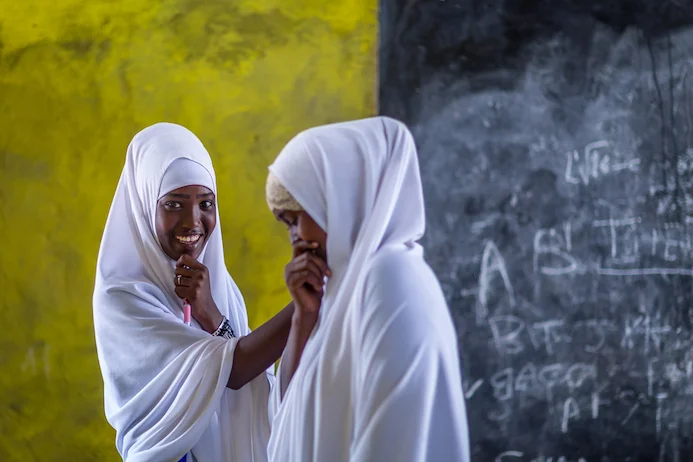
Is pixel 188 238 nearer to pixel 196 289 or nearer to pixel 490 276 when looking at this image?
pixel 196 289

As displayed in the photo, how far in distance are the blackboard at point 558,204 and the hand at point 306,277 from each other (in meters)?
1.67

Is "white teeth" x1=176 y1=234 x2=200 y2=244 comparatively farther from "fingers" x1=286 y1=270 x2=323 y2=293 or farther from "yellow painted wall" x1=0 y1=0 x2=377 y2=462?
"yellow painted wall" x1=0 y1=0 x2=377 y2=462

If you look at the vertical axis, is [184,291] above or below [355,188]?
below

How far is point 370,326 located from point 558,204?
7.10 ft

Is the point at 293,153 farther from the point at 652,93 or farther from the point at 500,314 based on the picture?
the point at 652,93

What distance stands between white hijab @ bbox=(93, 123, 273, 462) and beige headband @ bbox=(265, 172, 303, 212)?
2.55ft

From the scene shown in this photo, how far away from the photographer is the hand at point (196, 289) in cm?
274

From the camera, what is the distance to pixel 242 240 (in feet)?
12.1

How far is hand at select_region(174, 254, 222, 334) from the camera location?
9.00 ft

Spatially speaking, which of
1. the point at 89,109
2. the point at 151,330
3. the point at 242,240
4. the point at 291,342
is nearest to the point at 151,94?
the point at 89,109

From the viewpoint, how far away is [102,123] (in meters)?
3.82

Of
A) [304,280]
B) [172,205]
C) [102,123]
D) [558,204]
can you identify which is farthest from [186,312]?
[558,204]

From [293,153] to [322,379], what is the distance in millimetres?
512

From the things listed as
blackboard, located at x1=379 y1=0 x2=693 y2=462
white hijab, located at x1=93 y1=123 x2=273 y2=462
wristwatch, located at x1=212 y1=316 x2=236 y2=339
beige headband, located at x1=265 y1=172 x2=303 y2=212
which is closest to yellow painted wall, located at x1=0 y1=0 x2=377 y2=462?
blackboard, located at x1=379 y1=0 x2=693 y2=462
